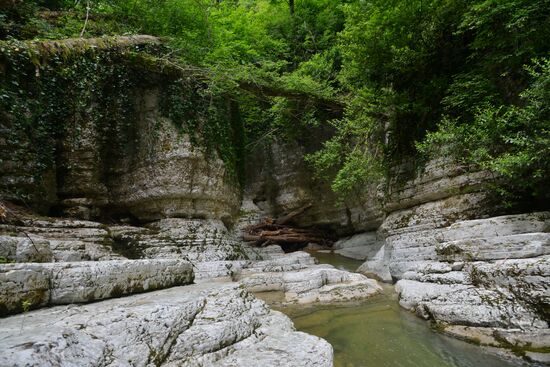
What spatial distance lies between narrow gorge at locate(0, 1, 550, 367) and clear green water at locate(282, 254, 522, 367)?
3 centimetres

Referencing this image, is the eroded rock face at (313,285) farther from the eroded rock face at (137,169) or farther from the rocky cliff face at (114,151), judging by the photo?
the rocky cliff face at (114,151)

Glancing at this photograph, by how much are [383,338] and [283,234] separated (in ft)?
34.8

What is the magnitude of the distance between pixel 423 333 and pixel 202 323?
127 inches

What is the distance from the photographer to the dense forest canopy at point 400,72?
5523 mm

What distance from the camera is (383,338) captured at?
4.25m

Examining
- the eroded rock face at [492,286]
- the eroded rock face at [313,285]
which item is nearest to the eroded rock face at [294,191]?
the eroded rock face at [313,285]

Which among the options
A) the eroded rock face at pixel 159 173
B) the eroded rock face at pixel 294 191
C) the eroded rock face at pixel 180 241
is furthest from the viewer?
the eroded rock face at pixel 294 191

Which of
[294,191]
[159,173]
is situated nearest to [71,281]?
[159,173]

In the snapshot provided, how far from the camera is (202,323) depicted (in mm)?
2760

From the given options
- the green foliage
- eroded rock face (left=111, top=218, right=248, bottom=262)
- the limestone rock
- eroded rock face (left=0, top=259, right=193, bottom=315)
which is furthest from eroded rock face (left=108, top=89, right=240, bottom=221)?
the green foliage

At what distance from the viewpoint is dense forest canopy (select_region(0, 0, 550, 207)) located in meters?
5.52

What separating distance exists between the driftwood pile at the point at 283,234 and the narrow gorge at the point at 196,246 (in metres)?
1.28

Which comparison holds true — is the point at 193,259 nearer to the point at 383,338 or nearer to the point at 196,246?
the point at 196,246

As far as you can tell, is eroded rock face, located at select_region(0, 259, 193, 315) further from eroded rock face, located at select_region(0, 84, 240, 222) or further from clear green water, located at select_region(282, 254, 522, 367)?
eroded rock face, located at select_region(0, 84, 240, 222)
